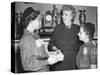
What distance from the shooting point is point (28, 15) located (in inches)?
173

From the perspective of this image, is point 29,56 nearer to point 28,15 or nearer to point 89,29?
point 28,15

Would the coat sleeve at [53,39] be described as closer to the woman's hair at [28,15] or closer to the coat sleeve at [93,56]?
the woman's hair at [28,15]

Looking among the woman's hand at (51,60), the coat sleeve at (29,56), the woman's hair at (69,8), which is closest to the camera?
the coat sleeve at (29,56)

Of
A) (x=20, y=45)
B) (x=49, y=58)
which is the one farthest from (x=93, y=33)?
(x=20, y=45)

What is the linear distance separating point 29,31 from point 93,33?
1.14 m

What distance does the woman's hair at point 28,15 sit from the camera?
4.37 meters

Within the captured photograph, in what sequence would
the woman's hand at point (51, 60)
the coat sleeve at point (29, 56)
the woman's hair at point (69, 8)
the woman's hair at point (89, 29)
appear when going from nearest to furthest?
the coat sleeve at point (29, 56), the woman's hand at point (51, 60), the woman's hair at point (69, 8), the woman's hair at point (89, 29)

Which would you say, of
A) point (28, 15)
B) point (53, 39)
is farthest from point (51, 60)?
point (28, 15)

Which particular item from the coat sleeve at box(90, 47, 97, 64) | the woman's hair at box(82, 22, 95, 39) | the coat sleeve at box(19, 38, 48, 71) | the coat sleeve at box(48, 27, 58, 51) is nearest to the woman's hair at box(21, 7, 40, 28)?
the coat sleeve at box(19, 38, 48, 71)

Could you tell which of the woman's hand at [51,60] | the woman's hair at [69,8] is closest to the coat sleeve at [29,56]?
the woman's hand at [51,60]

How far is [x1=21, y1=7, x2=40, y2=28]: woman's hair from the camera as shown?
4367mm

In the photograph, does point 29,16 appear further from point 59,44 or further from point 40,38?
point 59,44

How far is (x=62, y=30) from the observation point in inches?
184

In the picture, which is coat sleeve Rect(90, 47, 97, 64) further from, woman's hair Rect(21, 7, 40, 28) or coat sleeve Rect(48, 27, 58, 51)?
woman's hair Rect(21, 7, 40, 28)
